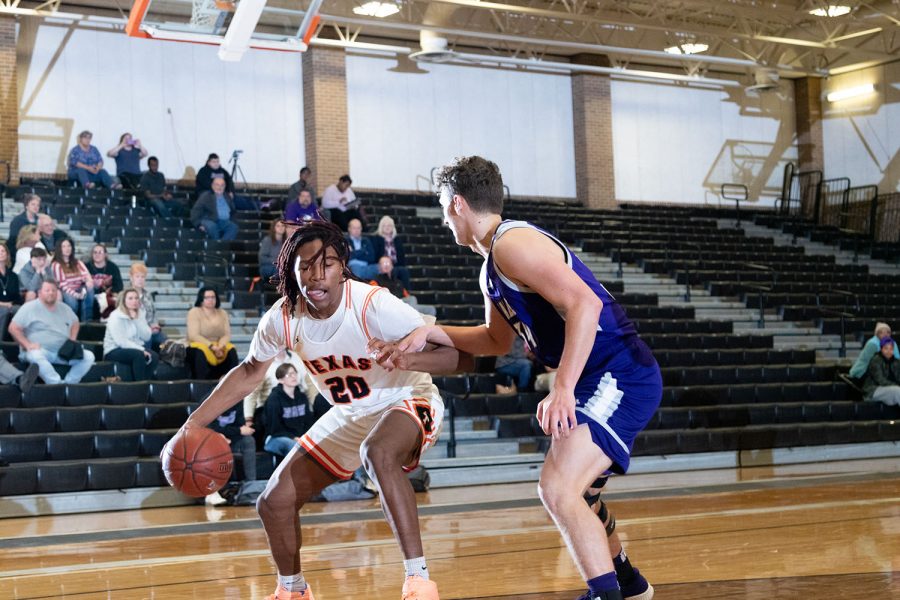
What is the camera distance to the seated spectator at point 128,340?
998cm

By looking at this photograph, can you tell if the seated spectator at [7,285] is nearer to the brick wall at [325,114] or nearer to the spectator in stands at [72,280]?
the spectator in stands at [72,280]

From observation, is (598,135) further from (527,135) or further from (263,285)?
(263,285)

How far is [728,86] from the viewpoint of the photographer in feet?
80.8

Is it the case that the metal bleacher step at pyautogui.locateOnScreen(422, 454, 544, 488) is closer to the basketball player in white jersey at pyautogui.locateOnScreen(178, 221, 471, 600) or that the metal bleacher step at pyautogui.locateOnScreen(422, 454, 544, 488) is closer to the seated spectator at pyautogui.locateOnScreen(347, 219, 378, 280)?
the seated spectator at pyautogui.locateOnScreen(347, 219, 378, 280)

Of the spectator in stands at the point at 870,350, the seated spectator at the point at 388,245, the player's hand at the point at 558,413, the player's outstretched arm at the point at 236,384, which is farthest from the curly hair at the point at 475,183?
the spectator in stands at the point at 870,350

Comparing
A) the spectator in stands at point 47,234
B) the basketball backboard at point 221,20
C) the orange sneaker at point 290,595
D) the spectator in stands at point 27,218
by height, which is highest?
the basketball backboard at point 221,20

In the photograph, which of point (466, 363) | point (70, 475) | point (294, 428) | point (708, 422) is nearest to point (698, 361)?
point (708, 422)

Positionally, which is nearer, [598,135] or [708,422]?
[708,422]

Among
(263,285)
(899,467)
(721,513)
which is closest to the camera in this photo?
(721,513)

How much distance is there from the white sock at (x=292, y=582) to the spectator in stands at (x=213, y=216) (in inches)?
398

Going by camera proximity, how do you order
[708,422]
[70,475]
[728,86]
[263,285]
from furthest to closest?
[728,86] → [263,285] → [708,422] → [70,475]

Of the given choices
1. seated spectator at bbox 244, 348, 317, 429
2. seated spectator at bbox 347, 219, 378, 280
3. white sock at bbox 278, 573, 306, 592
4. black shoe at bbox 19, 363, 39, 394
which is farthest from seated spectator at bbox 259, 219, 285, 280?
white sock at bbox 278, 573, 306, 592

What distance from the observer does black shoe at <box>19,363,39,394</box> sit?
9180mm

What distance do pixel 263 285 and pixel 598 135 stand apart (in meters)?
11.5
